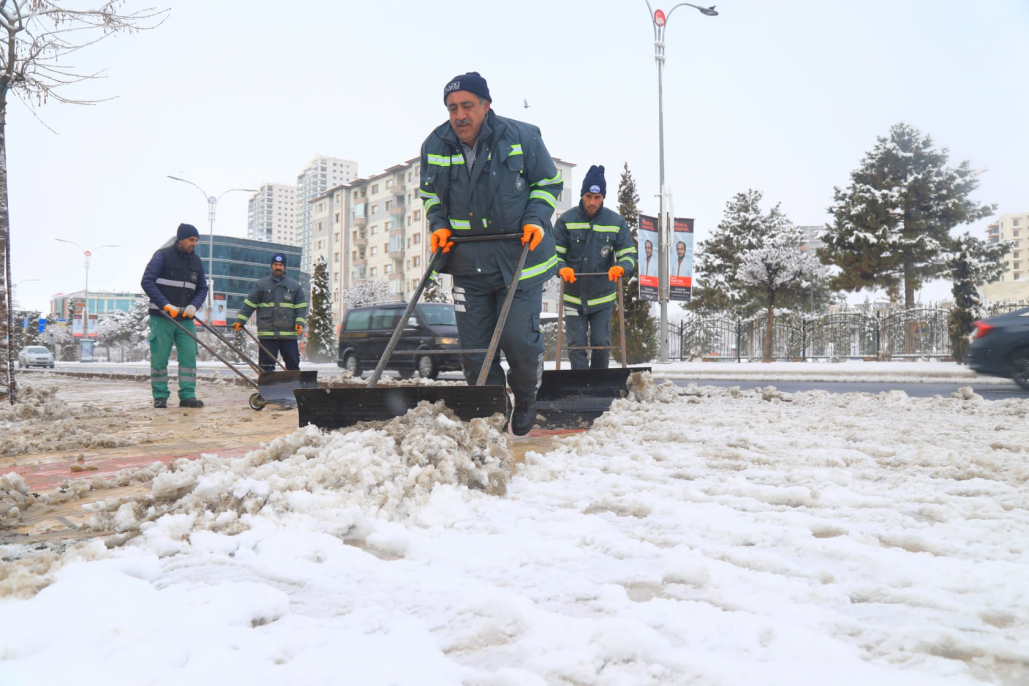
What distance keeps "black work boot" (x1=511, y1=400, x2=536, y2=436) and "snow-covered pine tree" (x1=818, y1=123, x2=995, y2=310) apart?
28884mm

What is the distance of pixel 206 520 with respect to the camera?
2033 millimetres

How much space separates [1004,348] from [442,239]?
26.9ft

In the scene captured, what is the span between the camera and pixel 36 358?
3136cm

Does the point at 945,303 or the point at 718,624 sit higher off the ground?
the point at 945,303

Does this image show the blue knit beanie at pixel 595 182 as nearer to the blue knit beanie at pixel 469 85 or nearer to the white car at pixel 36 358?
the blue knit beanie at pixel 469 85

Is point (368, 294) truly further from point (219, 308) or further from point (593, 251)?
point (593, 251)

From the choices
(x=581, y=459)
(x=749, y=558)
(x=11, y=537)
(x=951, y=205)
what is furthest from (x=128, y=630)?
(x=951, y=205)

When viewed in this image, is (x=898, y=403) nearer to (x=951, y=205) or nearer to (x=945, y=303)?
(x=945, y=303)

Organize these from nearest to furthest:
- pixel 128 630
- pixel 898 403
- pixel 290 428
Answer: pixel 128 630 < pixel 290 428 < pixel 898 403

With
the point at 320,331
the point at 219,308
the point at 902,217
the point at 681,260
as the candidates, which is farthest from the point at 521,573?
the point at 219,308

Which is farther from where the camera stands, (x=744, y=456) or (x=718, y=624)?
(x=744, y=456)

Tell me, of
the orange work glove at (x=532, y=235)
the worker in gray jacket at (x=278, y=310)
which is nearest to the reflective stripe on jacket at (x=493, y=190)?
the orange work glove at (x=532, y=235)

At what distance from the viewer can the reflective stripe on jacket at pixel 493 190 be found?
3807 mm

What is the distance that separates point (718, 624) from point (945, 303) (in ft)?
89.9
